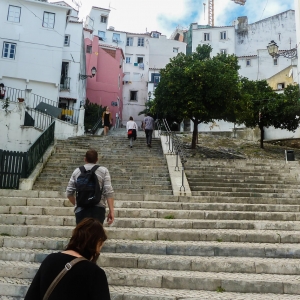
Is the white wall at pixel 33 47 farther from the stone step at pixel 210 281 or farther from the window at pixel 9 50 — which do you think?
the stone step at pixel 210 281

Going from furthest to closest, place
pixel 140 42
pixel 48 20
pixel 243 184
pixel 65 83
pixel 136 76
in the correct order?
pixel 140 42, pixel 136 76, pixel 65 83, pixel 48 20, pixel 243 184

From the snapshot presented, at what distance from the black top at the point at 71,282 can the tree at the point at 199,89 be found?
12.8m

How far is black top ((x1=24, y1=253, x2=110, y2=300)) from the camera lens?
180 cm

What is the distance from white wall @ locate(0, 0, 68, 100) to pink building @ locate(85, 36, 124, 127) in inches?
395

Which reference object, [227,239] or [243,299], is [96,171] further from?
[227,239]

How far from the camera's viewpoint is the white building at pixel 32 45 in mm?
20969

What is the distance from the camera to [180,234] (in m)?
5.68

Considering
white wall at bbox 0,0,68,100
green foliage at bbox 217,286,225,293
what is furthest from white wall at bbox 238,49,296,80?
green foliage at bbox 217,286,225,293

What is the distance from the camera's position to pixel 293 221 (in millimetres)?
6602

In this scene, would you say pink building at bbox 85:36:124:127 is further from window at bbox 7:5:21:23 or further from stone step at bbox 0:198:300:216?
stone step at bbox 0:198:300:216

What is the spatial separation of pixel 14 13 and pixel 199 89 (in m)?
15.7

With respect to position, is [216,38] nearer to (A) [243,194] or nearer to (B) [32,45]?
(B) [32,45]

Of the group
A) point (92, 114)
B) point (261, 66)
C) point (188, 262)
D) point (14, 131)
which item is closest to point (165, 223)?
point (188, 262)

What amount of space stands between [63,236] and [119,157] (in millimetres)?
6861
